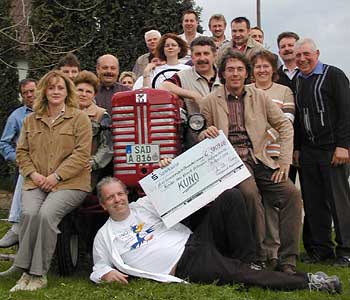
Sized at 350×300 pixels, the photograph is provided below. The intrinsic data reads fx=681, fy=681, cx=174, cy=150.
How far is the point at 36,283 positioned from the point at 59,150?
1.15m

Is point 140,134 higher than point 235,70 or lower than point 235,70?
lower

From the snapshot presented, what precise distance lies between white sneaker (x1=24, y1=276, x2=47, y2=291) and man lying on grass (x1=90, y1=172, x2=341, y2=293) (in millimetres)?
423

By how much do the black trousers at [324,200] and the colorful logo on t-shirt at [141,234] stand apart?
2033 millimetres

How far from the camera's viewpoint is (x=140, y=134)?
19.7ft

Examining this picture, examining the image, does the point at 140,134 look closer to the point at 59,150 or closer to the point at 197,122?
the point at 197,122

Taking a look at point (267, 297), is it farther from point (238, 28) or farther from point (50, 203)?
point (238, 28)

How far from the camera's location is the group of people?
5559 millimetres

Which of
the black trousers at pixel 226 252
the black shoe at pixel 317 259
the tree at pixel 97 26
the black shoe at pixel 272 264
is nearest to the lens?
the black trousers at pixel 226 252

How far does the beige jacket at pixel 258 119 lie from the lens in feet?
19.9

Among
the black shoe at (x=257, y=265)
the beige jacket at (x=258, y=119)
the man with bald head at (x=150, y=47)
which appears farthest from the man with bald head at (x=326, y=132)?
the man with bald head at (x=150, y=47)

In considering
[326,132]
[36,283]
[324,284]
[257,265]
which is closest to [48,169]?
[36,283]

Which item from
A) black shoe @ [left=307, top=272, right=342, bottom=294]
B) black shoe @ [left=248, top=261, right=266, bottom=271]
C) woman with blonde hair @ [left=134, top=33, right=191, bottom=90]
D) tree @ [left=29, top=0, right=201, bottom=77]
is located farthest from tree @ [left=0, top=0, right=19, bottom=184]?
black shoe @ [left=307, top=272, right=342, bottom=294]

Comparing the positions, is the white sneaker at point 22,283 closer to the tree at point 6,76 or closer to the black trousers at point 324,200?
the black trousers at point 324,200

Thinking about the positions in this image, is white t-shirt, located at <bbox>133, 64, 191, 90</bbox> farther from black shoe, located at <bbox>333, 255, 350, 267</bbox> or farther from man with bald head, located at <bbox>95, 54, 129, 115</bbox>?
black shoe, located at <bbox>333, 255, 350, 267</bbox>
